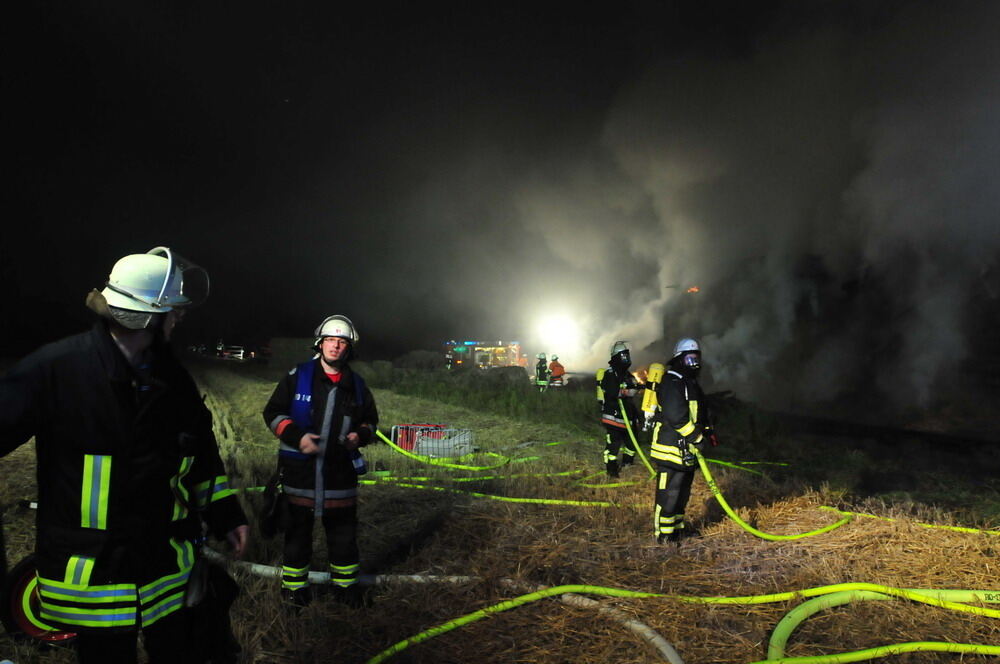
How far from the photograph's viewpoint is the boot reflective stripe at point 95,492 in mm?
1927

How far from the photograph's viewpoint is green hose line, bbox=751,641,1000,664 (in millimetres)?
2988

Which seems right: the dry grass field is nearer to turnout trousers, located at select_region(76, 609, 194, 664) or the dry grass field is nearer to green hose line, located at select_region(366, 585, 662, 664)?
green hose line, located at select_region(366, 585, 662, 664)

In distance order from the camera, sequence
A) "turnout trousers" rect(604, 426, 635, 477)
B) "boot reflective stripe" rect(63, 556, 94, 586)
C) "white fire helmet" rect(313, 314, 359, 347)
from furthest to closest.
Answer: "turnout trousers" rect(604, 426, 635, 477) → "white fire helmet" rect(313, 314, 359, 347) → "boot reflective stripe" rect(63, 556, 94, 586)

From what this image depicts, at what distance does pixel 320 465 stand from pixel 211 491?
1319 mm

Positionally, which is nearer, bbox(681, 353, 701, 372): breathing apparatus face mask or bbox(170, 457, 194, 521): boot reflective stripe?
bbox(170, 457, 194, 521): boot reflective stripe

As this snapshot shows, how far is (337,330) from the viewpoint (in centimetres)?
399

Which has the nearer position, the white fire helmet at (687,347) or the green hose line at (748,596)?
the green hose line at (748,596)

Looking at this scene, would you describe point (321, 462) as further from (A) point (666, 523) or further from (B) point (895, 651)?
(B) point (895, 651)

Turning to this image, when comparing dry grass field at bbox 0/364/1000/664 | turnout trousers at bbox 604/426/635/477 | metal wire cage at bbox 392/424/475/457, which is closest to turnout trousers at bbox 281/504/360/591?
dry grass field at bbox 0/364/1000/664

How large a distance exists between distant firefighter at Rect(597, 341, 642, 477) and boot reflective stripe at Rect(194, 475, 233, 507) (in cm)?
630

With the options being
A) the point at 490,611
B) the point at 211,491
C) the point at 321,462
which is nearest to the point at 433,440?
the point at 321,462

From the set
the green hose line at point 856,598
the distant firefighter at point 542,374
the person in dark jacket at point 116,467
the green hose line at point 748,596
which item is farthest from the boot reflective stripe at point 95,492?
the distant firefighter at point 542,374

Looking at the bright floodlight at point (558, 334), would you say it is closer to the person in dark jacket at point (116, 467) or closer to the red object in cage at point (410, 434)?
the red object in cage at point (410, 434)

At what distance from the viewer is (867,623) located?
364 centimetres
